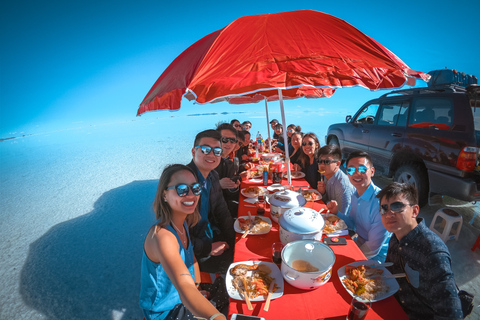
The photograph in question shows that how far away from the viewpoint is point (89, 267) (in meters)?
3.76

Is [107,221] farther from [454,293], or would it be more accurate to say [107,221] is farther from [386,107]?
[386,107]

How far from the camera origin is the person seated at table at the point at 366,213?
236 cm

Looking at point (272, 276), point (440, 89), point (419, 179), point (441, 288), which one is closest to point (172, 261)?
point (272, 276)

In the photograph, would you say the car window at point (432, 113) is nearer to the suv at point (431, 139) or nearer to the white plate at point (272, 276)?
the suv at point (431, 139)

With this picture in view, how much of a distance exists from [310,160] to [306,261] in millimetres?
3250

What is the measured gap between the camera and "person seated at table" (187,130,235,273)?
2.57m

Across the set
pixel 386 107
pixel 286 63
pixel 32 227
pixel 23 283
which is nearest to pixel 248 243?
pixel 286 63

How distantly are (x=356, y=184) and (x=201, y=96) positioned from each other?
2282 millimetres

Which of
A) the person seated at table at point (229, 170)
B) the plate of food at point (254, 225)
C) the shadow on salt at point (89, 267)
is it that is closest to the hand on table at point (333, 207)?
the plate of food at point (254, 225)

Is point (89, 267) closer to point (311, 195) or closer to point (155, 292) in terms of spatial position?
point (155, 292)

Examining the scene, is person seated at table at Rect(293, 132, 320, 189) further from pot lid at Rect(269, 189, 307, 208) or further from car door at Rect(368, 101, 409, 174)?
car door at Rect(368, 101, 409, 174)

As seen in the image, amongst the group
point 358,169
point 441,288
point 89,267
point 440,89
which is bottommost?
point 89,267

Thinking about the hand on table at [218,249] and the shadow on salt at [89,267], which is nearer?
the hand on table at [218,249]

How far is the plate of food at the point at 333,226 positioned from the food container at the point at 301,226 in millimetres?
477
